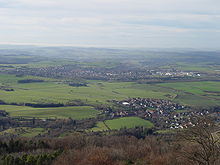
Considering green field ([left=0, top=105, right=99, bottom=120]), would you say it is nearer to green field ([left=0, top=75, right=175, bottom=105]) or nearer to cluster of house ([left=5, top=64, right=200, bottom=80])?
green field ([left=0, top=75, right=175, bottom=105])

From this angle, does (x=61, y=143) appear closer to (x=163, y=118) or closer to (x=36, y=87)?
(x=163, y=118)

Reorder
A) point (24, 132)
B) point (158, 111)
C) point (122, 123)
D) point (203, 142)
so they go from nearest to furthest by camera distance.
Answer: point (203, 142)
point (24, 132)
point (122, 123)
point (158, 111)

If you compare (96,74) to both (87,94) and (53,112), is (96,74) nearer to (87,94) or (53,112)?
(87,94)

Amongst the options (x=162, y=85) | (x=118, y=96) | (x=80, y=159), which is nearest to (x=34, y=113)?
(x=118, y=96)

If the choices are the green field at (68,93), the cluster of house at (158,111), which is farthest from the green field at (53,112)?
the green field at (68,93)

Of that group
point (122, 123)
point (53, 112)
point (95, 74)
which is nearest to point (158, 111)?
point (122, 123)

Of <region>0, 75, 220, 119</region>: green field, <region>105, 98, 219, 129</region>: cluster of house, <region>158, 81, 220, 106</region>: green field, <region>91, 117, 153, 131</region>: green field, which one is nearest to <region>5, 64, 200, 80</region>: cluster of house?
<region>0, 75, 220, 119</region>: green field
